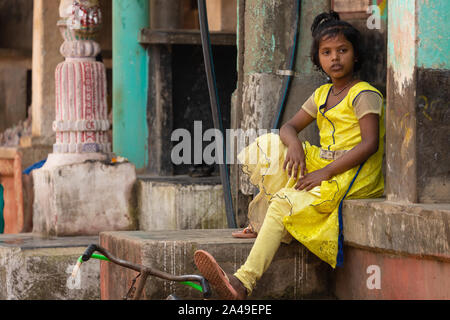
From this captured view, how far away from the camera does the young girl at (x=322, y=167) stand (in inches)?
164

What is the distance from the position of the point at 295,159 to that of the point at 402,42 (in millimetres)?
807

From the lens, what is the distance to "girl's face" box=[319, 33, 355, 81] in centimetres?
450

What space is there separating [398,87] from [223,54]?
3.70 metres

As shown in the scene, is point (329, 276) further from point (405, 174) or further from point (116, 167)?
point (116, 167)

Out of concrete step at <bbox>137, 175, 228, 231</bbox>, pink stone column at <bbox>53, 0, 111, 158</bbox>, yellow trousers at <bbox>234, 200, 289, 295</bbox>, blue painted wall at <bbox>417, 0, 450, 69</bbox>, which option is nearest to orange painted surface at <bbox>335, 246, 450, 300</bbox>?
yellow trousers at <bbox>234, 200, 289, 295</bbox>

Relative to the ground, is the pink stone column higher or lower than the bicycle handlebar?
higher

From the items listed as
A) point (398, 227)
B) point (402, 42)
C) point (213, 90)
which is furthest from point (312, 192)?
point (213, 90)

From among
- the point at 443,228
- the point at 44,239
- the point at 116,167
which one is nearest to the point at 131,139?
the point at 116,167

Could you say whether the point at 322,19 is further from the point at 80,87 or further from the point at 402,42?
the point at 80,87

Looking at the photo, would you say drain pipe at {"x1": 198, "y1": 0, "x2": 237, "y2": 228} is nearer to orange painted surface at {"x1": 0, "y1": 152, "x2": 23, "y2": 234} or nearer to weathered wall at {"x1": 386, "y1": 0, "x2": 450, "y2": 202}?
weathered wall at {"x1": 386, "y1": 0, "x2": 450, "y2": 202}

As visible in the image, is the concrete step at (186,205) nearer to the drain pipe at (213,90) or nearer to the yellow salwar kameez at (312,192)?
the drain pipe at (213,90)

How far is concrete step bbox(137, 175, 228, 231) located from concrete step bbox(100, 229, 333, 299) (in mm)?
1461

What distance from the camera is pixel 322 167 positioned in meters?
4.49

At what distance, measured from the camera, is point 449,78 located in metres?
4.00
